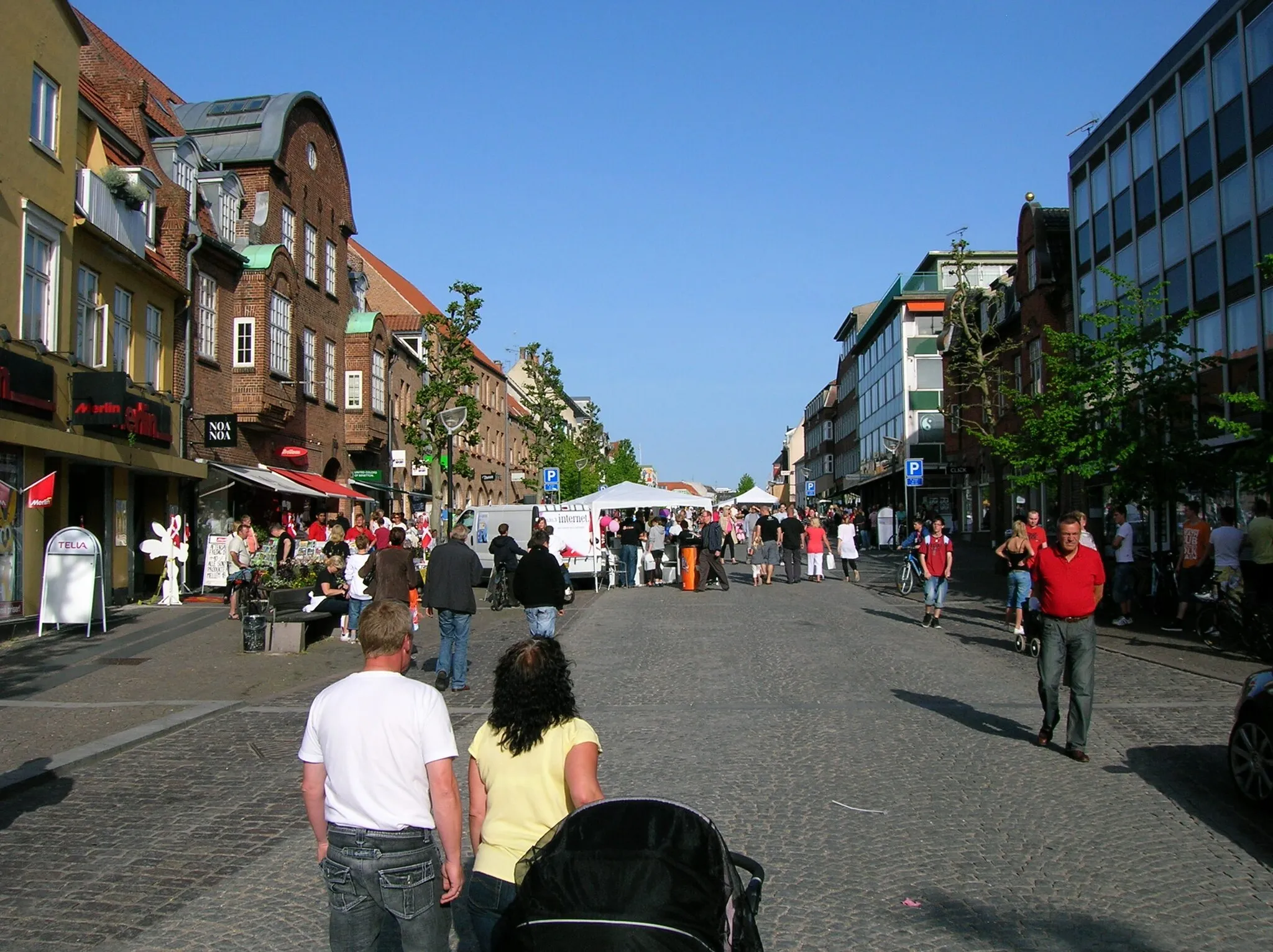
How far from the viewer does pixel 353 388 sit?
35.5 meters

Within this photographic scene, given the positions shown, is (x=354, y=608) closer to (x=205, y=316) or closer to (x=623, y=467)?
(x=205, y=316)

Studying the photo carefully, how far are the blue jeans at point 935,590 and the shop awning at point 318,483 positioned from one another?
1568 centimetres

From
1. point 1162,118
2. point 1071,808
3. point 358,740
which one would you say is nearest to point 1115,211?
point 1162,118

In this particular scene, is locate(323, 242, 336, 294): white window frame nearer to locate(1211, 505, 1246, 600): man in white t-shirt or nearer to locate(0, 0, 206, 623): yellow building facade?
locate(0, 0, 206, 623): yellow building facade

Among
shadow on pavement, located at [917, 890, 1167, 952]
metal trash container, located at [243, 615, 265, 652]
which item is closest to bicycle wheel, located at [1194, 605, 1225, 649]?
shadow on pavement, located at [917, 890, 1167, 952]

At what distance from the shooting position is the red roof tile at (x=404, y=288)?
52.6 metres

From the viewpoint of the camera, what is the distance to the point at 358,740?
12.2ft

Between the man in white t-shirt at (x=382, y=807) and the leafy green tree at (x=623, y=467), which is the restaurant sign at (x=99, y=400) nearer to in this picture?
the man in white t-shirt at (x=382, y=807)

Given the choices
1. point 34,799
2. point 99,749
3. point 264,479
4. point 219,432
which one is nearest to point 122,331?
point 219,432

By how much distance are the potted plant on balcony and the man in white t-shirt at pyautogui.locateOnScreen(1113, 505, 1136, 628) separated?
17326mm

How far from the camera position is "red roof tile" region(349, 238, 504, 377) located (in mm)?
52625

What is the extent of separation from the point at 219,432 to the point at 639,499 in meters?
11.4

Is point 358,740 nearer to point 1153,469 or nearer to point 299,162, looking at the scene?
point 1153,469

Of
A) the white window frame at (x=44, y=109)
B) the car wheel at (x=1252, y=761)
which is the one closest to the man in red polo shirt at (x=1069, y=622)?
the car wheel at (x=1252, y=761)
